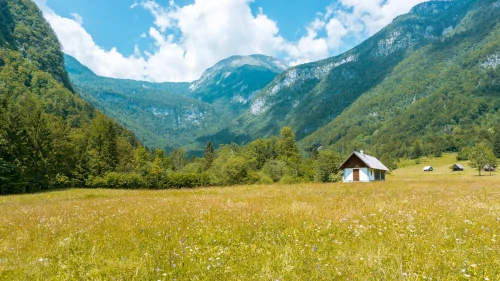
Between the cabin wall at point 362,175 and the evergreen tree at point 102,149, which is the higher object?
the evergreen tree at point 102,149

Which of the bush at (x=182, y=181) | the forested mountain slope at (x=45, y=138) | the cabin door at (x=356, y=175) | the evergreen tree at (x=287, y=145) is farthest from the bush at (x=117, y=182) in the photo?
the evergreen tree at (x=287, y=145)

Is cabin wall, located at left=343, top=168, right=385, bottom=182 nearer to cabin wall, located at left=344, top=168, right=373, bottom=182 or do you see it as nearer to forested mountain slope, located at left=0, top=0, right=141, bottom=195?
cabin wall, located at left=344, top=168, right=373, bottom=182

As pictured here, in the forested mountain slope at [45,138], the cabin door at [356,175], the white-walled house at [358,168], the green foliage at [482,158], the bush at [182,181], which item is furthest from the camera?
the green foliage at [482,158]

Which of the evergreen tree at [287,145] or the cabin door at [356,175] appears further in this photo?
the evergreen tree at [287,145]

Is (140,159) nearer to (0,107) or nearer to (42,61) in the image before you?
(0,107)

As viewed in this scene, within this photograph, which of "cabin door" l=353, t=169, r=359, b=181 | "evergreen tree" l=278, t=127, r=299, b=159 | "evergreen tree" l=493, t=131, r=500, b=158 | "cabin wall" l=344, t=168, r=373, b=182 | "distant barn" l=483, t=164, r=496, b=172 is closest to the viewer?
"cabin wall" l=344, t=168, r=373, b=182

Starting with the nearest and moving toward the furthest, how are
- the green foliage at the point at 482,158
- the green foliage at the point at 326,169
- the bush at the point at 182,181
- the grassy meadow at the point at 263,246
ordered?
the grassy meadow at the point at 263,246, the bush at the point at 182,181, the green foliage at the point at 326,169, the green foliage at the point at 482,158

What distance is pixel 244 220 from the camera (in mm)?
8773

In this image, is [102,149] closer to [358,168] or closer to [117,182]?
[117,182]

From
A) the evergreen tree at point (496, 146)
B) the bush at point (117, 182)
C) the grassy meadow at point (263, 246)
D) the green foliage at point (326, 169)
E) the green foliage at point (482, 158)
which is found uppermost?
the evergreen tree at point (496, 146)

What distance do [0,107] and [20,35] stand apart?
17109 cm

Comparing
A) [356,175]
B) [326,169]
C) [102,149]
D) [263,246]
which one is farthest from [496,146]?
[263,246]

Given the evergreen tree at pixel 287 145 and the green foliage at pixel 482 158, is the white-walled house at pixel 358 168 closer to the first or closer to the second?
the evergreen tree at pixel 287 145

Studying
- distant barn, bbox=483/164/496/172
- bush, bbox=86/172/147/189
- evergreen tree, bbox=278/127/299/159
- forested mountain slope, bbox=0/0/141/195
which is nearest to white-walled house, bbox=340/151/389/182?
evergreen tree, bbox=278/127/299/159
